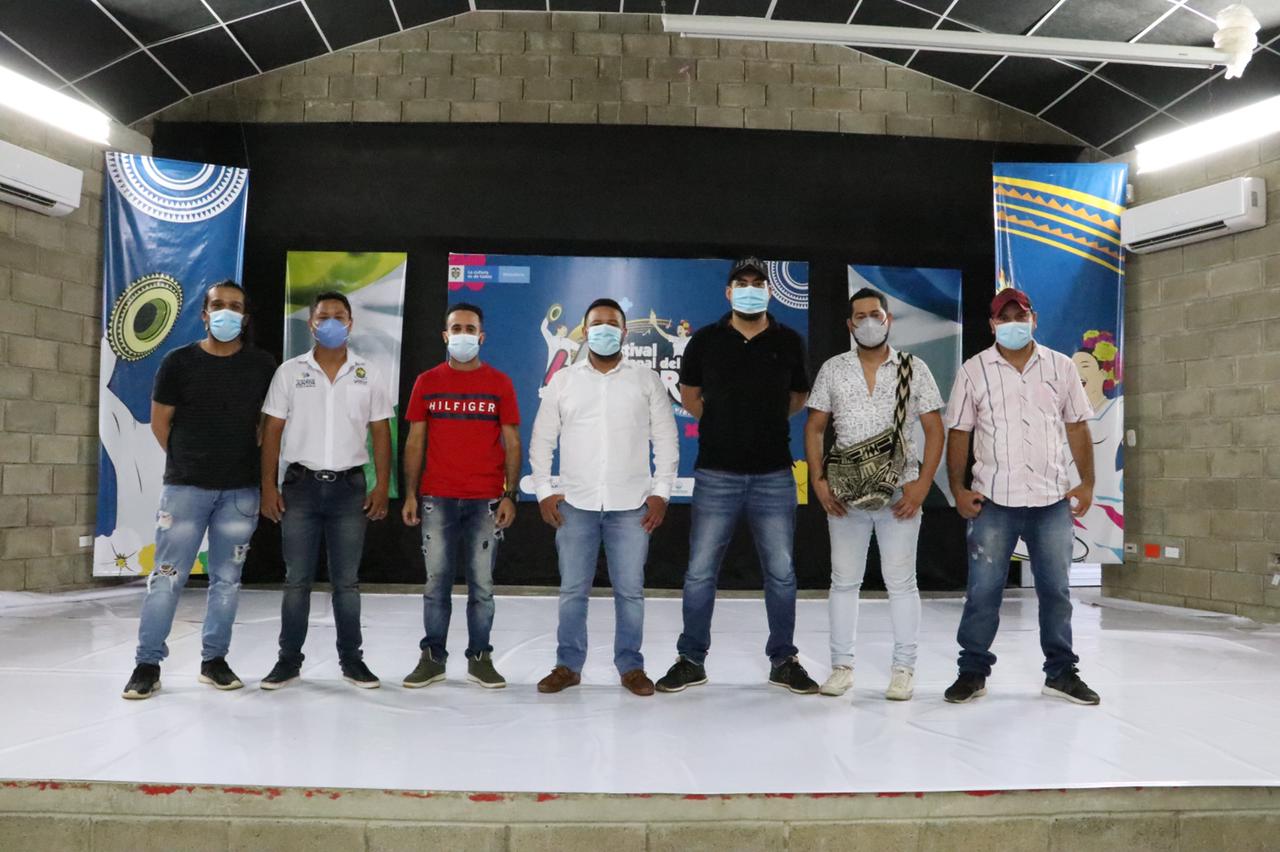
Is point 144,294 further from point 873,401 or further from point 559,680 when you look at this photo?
point 873,401

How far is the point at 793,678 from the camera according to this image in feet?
9.57

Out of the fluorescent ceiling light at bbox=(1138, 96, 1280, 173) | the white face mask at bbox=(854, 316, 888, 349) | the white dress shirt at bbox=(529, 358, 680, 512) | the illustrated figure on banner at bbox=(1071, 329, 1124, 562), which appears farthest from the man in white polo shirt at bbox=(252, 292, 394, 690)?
the fluorescent ceiling light at bbox=(1138, 96, 1280, 173)

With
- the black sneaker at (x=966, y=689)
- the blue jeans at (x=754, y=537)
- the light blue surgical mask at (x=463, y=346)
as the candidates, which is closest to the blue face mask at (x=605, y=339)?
the light blue surgical mask at (x=463, y=346)

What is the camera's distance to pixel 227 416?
2.79 meters

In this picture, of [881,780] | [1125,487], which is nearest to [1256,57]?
[1125,487]

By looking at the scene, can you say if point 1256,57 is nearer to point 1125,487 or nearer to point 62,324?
point 1125,487

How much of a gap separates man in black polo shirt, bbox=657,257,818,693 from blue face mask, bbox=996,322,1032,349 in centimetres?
68

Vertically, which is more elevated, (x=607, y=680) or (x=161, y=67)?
(x=161, y=67)

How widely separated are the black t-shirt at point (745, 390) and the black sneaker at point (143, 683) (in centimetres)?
193

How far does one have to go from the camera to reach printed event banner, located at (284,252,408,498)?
220 inches

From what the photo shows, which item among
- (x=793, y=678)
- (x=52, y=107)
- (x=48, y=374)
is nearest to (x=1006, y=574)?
(x=793, y=678)

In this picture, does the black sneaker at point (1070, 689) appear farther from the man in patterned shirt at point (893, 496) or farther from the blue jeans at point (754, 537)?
the blue jeans at point (754, 537)

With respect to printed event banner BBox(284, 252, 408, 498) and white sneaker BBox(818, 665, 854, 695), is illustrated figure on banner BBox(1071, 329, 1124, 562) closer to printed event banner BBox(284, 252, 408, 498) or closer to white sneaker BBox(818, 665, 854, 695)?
white sneaker BBox(818, 665, 854, 695)

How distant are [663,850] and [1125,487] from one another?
4904 mm
